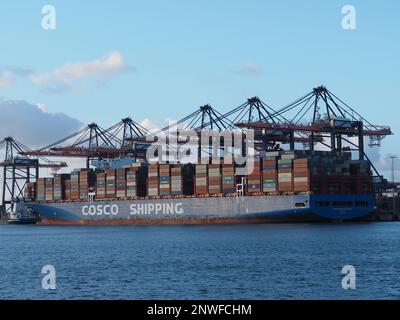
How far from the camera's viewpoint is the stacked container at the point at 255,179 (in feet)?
313

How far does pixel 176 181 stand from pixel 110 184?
13616 mm

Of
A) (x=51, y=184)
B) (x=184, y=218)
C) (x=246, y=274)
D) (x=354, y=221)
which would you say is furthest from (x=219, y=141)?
(x=246, y=274)

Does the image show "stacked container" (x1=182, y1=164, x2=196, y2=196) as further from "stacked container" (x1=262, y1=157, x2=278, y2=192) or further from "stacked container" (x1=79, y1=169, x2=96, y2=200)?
"stacked container" (x1=79, y1=169, x2=96, y2=200)

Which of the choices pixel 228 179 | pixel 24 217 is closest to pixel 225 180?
pixel 228 179

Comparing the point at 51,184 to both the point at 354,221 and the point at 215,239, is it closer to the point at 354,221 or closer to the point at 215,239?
the point at 354,221

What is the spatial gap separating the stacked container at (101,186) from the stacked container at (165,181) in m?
12.6

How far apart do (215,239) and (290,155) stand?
30.2m

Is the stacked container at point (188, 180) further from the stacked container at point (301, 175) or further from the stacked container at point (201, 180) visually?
the stacked container at point (301, 175)

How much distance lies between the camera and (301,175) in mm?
92250
